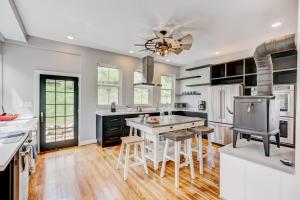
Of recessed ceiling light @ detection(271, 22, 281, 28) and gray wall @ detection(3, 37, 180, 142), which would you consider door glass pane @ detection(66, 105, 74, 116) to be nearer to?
gray wall @ detection(3, 37, 180, 142)

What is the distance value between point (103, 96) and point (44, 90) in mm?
1519

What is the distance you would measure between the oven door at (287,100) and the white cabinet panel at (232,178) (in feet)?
8.57

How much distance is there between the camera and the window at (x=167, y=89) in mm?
6215

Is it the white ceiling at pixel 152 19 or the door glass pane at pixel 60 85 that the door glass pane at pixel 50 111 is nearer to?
the door glass pane at pixel 60 85

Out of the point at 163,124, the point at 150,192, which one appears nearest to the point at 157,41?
the point at 163,124

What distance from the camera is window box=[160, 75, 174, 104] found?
20.4 feet

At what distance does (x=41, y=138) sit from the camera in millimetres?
3734

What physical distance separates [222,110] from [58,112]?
15.0 feet

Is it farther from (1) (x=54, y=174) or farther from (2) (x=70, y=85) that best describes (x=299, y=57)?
(2) (x=70, y=85)

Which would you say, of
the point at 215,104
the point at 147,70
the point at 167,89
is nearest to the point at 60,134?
the point at 147,70

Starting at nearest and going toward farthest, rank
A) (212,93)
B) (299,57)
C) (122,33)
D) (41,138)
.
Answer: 1. (299,57)
2. (122,33)
3. (41,138)
4. (212,93)

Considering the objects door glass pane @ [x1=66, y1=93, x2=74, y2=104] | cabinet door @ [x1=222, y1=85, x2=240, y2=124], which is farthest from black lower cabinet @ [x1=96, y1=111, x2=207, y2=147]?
cabinet door @ [x1=222, y1=85, x2=240, y2=124]

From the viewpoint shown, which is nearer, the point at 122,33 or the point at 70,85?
the point at 122,33

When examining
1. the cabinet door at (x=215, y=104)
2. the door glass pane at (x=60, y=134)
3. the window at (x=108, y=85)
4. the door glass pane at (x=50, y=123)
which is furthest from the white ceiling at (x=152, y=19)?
the door glass pane at (x=60, y=134)
